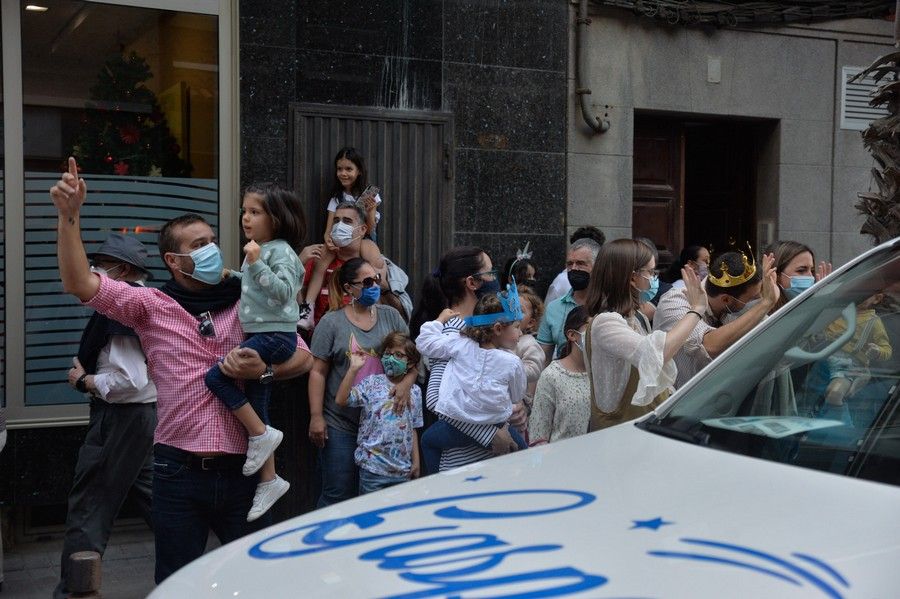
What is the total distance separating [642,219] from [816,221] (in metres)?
1.66

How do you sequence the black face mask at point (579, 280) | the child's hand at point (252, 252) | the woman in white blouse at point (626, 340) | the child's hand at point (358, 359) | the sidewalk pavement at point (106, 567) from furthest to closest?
the black face mask at point (579, 280) < the sidewalk pavement at point (106, 567) < the child's hand at point (358, 359) < the woman in white blouse at point (626, 340) < the child's hand at point (252, 252)

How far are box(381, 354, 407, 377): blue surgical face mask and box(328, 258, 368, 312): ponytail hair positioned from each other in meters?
0.55

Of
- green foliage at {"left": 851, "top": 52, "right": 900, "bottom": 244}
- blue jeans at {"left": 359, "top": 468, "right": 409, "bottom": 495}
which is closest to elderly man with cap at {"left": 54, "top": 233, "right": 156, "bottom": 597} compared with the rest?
blue jeans at {"left": 359, "top": 468, "right": 409, "bottom": 495}

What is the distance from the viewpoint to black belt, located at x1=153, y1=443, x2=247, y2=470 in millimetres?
4590

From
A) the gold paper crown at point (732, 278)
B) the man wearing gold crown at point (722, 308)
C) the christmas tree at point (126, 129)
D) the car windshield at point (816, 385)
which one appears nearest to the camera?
the car windshield at point (816, 385)

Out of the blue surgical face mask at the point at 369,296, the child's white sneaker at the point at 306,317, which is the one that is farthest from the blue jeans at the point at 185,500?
the child's white sneaker at the point at 306,317

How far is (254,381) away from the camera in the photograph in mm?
4762

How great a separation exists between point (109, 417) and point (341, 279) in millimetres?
1581

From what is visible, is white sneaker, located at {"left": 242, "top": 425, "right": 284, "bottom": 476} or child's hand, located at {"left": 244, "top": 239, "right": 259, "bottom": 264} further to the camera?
white sneaker, located at {"left": 242, "top": 425, "right": 284, "bottom": 476}

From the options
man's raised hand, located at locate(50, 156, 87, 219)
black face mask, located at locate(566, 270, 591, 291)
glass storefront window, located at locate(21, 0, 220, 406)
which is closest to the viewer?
man's raised hand, located at locate(50, 156, 87, 219)

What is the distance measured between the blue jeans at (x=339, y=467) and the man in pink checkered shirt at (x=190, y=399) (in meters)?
2.03

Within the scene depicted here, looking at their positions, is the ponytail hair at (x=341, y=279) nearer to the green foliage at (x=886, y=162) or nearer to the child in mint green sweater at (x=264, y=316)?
the child in mint green sweater at (x=264, y=316)

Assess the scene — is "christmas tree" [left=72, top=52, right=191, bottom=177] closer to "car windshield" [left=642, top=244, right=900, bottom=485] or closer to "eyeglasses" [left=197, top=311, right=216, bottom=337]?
"eyeglasses" [left=197, top=311, right=216, bottom=337]

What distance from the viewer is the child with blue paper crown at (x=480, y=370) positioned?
19.3 feet
